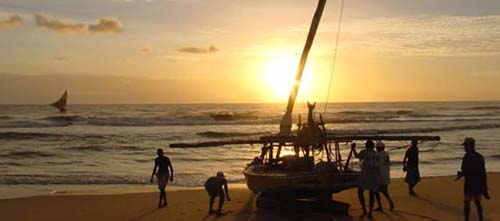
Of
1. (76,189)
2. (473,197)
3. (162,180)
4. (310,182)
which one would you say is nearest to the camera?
(473,197)

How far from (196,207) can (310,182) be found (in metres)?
3.62

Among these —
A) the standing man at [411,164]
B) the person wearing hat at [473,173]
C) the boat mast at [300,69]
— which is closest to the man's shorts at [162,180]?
the boat mast at [300,69]

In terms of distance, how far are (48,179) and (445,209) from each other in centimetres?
1445

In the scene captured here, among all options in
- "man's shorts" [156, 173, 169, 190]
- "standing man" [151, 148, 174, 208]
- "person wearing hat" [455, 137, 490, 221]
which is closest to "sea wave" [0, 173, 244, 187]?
"standing man" [151, 148, 174, 208]

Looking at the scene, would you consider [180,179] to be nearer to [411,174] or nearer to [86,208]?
[86,208]

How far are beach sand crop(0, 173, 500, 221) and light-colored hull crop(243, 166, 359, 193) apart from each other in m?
0.62

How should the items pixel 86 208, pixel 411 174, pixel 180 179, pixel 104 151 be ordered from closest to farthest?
pixel 86 208, pixel 411 174, pixel 180 179, pixel 104 151

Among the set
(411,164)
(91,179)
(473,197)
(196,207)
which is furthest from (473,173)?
(91,179)

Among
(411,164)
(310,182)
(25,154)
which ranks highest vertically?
(411,164)

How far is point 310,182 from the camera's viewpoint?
12.3 metres

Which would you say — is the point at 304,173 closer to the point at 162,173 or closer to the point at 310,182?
the point at 310,182

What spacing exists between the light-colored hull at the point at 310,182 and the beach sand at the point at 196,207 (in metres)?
0.62

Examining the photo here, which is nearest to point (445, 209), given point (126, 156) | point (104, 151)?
point (126, 156)

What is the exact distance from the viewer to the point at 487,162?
26469 mm
